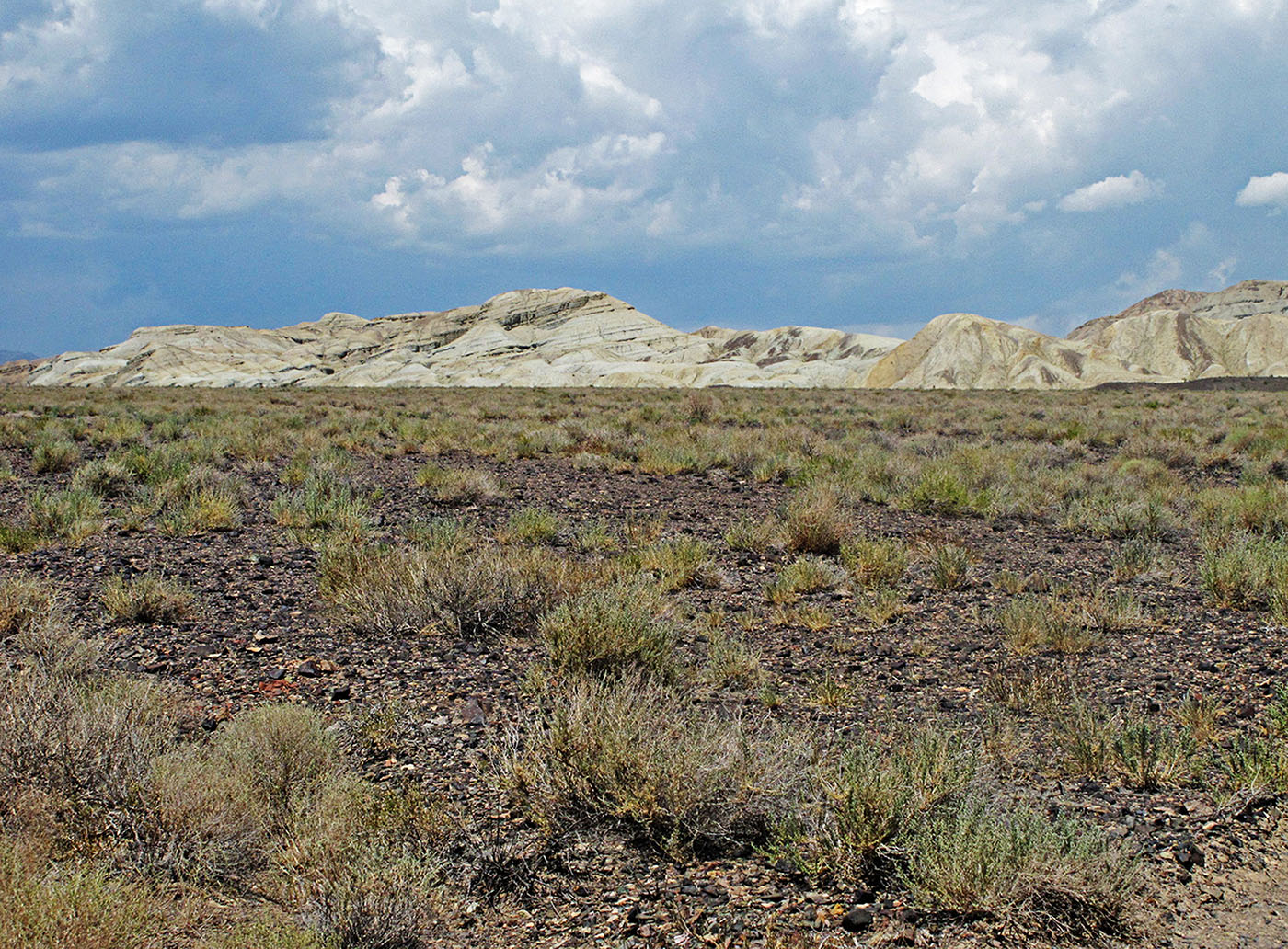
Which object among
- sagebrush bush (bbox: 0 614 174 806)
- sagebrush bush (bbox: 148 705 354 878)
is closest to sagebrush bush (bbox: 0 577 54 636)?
sagebrush bush (bbox: 0 614 174 806)

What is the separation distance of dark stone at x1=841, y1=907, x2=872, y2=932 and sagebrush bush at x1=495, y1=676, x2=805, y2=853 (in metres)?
0.46

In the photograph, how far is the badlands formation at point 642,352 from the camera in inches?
3199

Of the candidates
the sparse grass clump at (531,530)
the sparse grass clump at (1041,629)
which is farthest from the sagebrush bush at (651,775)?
the sparse grass clump at (531,530)

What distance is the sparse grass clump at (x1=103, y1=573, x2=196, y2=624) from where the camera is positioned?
17.3ft

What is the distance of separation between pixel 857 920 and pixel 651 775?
2.97ft

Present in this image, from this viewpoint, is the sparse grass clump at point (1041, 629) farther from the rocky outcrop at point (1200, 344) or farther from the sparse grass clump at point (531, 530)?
the rocky outcrop at point (1200, 344)

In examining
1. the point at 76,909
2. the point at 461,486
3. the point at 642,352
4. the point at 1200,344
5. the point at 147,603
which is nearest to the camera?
the point at 76,909


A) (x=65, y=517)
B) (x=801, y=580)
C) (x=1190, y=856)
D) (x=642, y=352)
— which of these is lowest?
(x=1190, y=856)

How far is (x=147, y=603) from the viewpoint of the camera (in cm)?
529

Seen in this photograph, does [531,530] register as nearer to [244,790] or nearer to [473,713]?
[473,713]

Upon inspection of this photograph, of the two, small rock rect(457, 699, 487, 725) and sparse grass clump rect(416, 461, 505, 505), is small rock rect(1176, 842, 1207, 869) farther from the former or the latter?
sparse grass clump rect(416, 461, 505, 505)

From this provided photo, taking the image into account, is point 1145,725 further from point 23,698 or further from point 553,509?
point 553,509

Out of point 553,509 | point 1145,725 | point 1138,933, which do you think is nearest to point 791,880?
point 1138,933

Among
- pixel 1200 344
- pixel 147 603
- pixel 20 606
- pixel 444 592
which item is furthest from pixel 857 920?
pixel 1200 344
